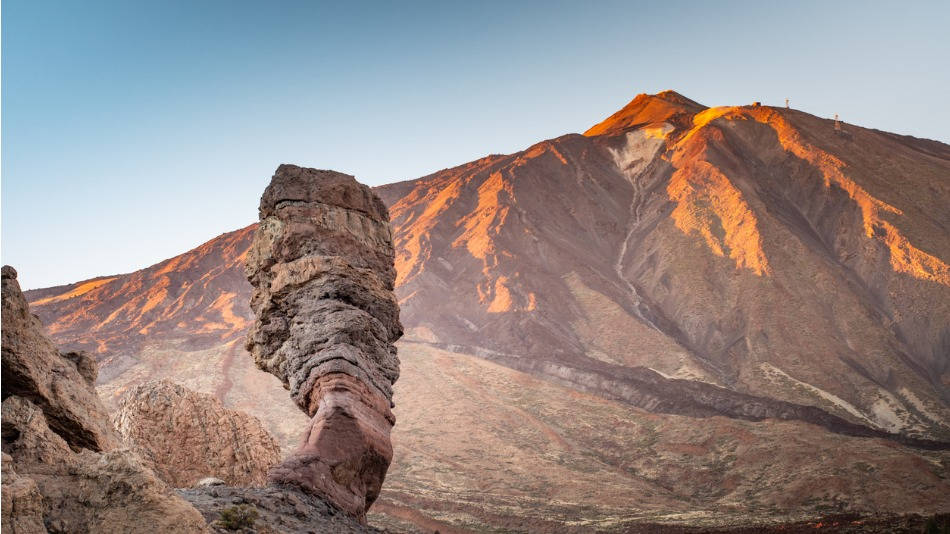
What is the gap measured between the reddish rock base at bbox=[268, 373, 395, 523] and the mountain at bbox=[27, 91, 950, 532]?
17597mm

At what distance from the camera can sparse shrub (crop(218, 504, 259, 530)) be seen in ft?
26.0

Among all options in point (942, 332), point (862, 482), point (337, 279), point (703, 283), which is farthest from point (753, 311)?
point (337, 279)

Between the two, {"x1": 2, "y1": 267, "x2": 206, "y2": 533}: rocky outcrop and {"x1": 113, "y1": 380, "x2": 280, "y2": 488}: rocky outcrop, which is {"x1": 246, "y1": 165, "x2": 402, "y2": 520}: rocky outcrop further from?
{"x1": 2, "y1": 267, "x2": 206, "y2": 533}: rocky outcrop

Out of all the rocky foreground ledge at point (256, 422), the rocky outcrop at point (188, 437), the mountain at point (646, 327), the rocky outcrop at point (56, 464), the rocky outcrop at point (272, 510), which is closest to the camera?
the rocky outcrop at point (56, 464)

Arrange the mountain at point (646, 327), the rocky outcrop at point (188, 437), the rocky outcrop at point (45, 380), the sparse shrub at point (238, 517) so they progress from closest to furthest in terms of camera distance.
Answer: the rocky outcrop at point (45, 380), the sparse shrub at point (238, 517), the rocky outcrop at point (188, 437), the mountain at point (646, 327)

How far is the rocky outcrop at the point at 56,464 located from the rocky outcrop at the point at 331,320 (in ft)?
10.5

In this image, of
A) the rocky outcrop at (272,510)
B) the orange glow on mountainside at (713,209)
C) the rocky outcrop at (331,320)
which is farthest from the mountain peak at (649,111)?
the rocky outcrop at (272,510)

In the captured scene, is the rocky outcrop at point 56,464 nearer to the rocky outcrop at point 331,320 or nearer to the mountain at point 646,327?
the rocky outcrop at point 331,320

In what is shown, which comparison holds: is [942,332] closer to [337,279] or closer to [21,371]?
[337,279]

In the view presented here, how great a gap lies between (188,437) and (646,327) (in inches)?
2152

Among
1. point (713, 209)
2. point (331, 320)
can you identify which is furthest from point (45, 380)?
point (713, 209)

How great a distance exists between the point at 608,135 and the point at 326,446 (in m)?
99.9

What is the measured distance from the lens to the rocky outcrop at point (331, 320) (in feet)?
34.5

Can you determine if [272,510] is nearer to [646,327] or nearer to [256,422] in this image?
[256,422]
